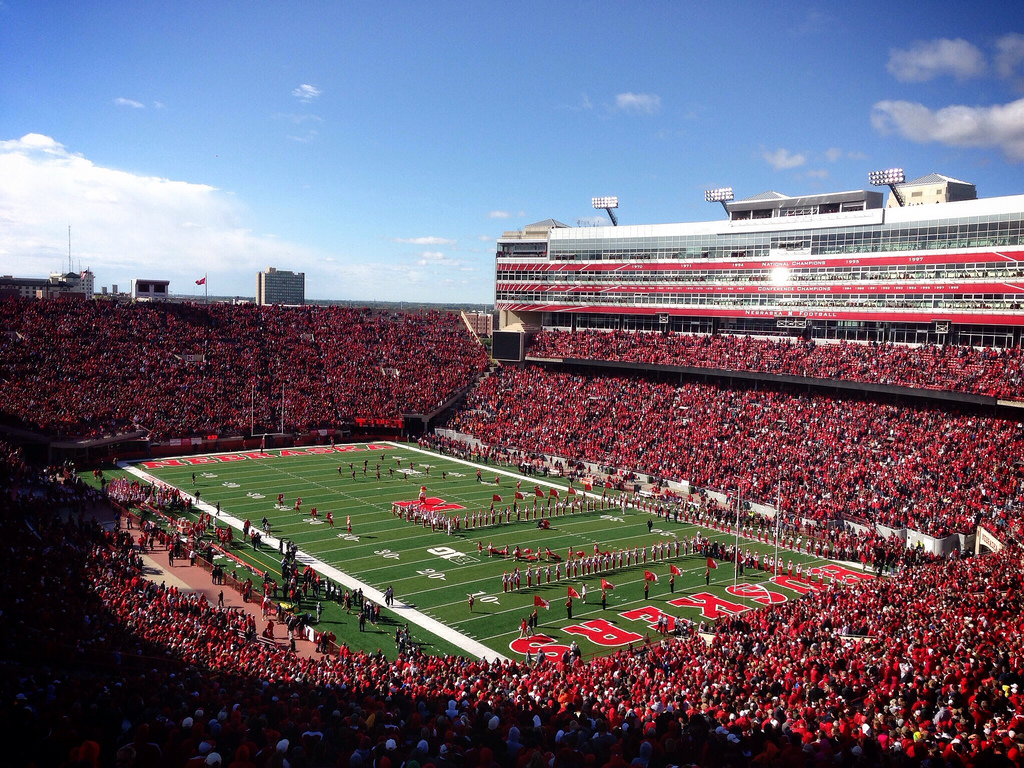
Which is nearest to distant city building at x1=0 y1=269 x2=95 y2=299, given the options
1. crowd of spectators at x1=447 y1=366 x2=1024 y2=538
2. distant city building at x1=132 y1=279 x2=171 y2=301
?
distant city building at x1=132 y1=279 x2=171 y2=301

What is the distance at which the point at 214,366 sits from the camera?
178 feet

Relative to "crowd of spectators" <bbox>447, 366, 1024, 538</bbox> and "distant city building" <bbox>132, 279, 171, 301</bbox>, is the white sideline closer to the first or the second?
"crowd of spectators" <bbox>447, 366, 1024, 538</bbox>

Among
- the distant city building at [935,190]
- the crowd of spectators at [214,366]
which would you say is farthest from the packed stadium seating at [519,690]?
the distant city building at [935,190]

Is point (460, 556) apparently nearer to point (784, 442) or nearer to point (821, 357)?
point (784, 442)

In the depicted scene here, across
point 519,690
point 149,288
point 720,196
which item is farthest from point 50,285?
point 519,690

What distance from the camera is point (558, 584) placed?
85.1 ft

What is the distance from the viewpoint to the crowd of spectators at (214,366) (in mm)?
45281

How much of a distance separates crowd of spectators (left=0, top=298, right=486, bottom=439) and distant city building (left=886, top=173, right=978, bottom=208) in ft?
112

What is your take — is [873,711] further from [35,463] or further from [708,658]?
[35,463]

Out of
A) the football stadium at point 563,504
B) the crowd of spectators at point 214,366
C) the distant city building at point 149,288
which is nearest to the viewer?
the football stadium at point 563,504

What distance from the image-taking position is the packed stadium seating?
8547 mm

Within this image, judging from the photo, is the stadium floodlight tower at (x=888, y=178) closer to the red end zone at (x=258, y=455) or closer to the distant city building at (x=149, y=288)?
the red end zone at (x=258, y=455)

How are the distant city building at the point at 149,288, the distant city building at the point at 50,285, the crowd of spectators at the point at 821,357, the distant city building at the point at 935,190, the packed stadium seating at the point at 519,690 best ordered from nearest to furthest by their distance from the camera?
1. the packed stadium seating at the point at 519,690
2. the crowd of spectators at the point at 821,357
3. the distant city building at the point at 935,190
4. the distant city building at the point at 149,288
5. the distant city building at the point at 50,285

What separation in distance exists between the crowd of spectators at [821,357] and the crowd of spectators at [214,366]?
10.7 m
